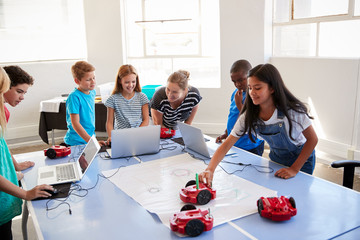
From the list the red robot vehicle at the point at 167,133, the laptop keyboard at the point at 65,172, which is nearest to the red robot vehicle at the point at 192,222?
the laptop keyboard at the point at 65,172

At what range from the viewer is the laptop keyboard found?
1.95 metres

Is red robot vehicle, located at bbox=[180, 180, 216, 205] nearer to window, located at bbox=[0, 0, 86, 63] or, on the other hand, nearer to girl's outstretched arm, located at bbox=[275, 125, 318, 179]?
girl's outstretched arm, located at bbox=[275, 125, 318, 179]

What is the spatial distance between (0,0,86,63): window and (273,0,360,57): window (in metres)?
2.91

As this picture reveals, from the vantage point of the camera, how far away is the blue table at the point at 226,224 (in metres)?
1.35

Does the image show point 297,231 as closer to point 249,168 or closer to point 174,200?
point 174,200

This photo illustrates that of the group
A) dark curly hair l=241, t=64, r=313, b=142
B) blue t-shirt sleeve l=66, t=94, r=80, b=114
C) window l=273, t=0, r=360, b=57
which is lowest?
blue t-shirt sleeve l=66, t=94, r=80, b=114

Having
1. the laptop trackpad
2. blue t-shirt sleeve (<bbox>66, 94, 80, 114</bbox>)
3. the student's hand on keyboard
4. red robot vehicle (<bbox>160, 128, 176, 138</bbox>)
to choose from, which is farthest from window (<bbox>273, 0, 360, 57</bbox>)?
the student's hand on keyboard

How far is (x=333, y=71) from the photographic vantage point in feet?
12.6

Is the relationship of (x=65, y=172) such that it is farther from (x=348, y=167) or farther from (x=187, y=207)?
(x=348, y=167)

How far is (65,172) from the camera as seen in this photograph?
202 cm

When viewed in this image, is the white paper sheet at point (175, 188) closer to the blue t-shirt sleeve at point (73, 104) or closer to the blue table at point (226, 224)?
the blue table at point (226, 224)

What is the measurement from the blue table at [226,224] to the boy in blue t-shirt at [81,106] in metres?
0.81

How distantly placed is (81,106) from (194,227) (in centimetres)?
168

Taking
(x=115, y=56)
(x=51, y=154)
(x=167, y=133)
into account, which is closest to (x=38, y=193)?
(x=51, y=154)
